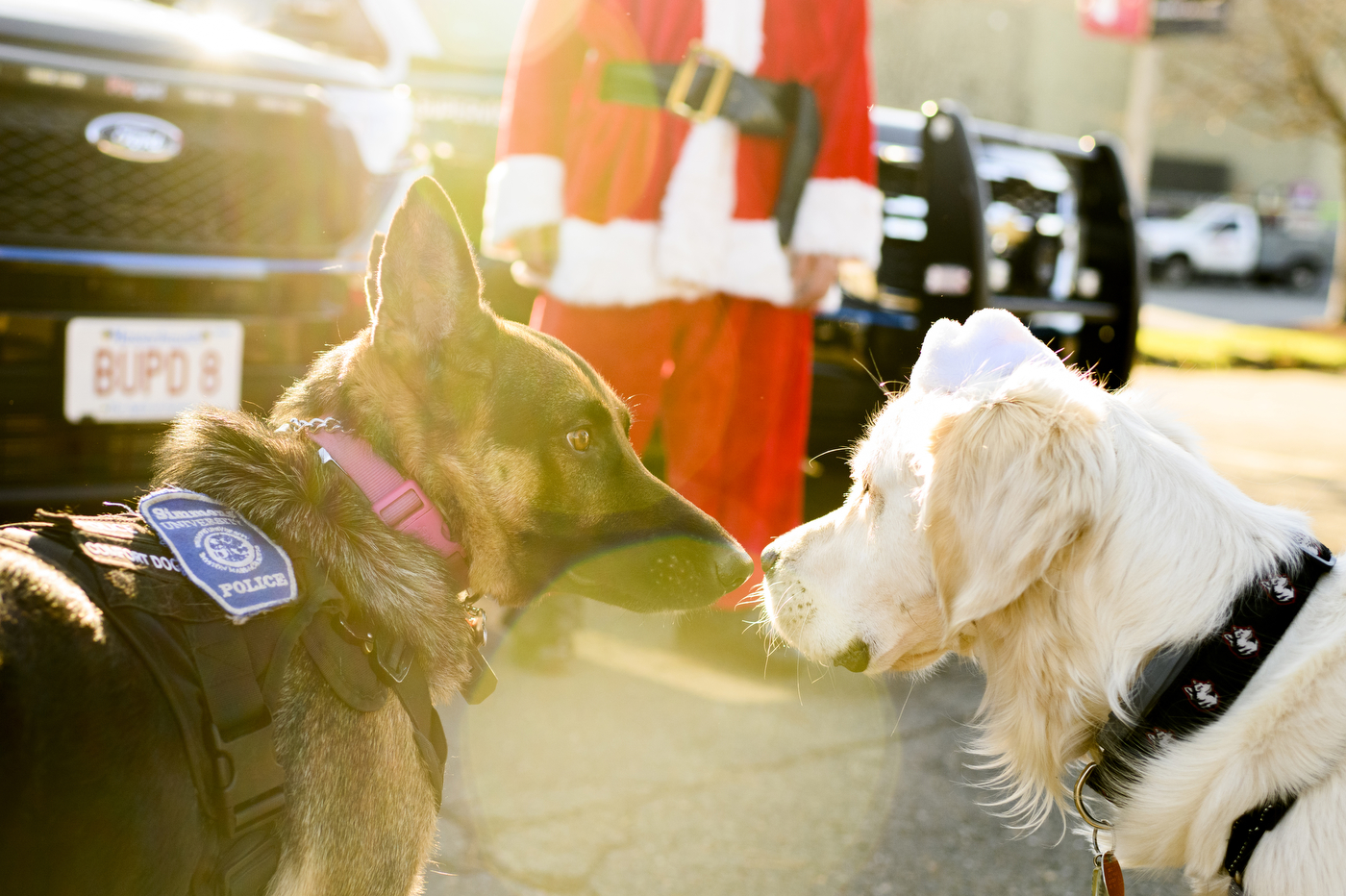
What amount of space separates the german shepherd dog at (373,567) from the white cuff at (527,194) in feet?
3.30

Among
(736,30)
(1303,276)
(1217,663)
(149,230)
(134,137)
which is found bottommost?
(1217,663)

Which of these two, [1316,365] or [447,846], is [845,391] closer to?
[447,846]

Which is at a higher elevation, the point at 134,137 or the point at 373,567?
the point at 134,137

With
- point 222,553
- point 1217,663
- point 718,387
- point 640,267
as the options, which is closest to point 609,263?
point 640,267

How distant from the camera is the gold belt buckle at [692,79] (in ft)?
10.4

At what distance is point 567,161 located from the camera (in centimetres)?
334

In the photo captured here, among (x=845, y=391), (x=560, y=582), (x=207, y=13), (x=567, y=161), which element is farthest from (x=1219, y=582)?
(x=207, y=13)

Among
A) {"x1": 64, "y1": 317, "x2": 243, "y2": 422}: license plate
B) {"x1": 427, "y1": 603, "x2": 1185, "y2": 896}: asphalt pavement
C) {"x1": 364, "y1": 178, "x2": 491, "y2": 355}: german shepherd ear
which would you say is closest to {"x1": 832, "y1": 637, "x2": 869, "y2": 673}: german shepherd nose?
{"x1": 427, "y1": 603, "x2": 1185, "y2": 896}: asphalt pavement

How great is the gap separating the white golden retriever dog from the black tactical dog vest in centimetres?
107

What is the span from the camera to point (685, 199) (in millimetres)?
3250

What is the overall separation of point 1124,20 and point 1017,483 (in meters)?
21.7

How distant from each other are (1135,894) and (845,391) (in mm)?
2579

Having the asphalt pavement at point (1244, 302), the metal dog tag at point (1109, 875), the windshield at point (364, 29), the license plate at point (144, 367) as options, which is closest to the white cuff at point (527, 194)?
the license plate at point (144, 367)

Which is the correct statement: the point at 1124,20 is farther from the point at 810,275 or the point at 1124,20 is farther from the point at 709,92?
the point at 709,92
